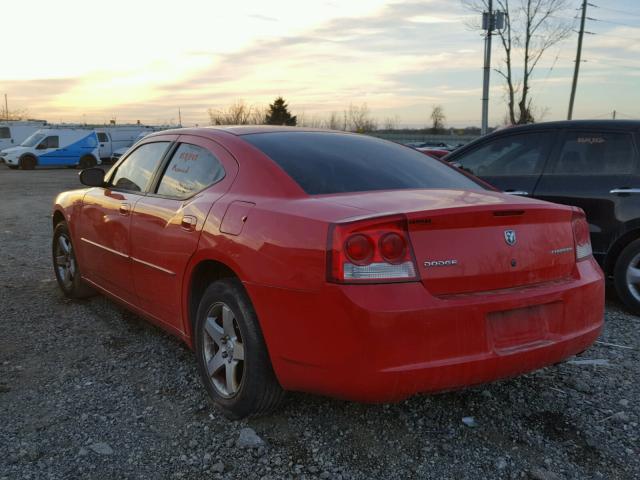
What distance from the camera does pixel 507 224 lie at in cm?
278

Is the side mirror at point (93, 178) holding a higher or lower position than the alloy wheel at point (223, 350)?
higher

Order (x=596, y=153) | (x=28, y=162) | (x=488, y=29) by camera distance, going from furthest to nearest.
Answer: (x=28, y=162) → (x=488, y=29) → (x=596, y=153)

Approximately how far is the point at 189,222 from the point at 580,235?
207cm

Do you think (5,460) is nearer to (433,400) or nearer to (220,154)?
(220,154)

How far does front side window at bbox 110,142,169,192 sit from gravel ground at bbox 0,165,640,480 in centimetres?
113

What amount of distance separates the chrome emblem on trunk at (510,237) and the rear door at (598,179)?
9.19 ft

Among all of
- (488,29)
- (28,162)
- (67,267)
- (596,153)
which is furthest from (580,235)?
(28,162)

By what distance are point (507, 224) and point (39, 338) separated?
3.45 m

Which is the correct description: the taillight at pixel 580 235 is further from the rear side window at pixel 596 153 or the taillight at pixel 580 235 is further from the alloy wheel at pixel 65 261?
the alloy wheel at pixel 65 261

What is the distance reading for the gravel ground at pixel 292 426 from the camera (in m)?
2.75

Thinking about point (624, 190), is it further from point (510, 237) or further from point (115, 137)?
point (115, 137)

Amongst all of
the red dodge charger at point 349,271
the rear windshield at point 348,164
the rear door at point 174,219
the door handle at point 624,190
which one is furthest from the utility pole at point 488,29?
the rear door at point 174,219

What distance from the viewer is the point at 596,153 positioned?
5.36 metres

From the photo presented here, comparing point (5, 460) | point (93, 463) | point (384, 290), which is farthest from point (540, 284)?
point (5, 460)
